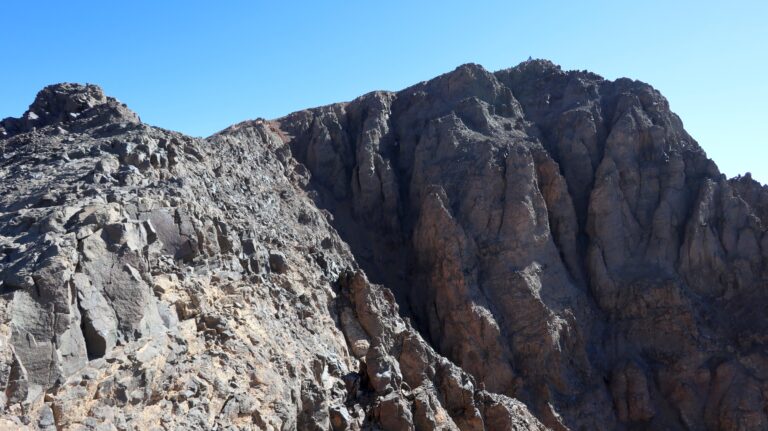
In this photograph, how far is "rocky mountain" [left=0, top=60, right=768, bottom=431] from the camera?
1436 centimetres

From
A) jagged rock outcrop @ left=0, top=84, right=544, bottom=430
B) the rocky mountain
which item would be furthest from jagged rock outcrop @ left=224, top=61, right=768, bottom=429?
jagged rock outcrop @ left=0, top=84, right=544, bottom=430

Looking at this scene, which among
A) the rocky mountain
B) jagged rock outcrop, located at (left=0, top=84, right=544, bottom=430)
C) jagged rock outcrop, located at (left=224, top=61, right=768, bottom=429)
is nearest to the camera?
jagged rock outcrop, located at (left=0, top=84, right=544, bottom=430)

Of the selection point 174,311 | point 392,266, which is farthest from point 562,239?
point 174,311

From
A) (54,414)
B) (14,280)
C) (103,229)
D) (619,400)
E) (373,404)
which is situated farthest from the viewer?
(619,400)

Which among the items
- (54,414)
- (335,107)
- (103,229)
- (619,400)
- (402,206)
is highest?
(335,107)

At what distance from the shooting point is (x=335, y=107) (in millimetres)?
50844

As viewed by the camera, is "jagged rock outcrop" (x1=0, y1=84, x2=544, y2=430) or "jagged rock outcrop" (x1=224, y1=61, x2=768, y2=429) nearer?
"jagged rock outcrop" (x1=0, y1=84, x2=544, y2=430)

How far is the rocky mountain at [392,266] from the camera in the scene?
14.4 metres

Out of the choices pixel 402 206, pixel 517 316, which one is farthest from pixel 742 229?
pixel 402 206

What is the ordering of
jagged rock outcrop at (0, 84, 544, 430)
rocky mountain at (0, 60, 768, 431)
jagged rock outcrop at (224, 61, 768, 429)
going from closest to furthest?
1. jagged rock outcrop at (0, 84, 544, 430)
2. rocky mountain at (0, 60, 768, 431)
3. jagged rock outcrop at (224, 61, 768, 429)

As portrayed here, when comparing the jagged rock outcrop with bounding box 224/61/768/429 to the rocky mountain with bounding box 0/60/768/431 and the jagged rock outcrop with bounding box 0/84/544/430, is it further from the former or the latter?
the jagged rock outcrop with bounding box 0/84/544/430

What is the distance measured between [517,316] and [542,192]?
1025 cm

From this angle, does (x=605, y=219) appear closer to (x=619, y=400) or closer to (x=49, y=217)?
(x=619, y=400)

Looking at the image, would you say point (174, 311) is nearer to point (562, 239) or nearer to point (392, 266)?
point (392, 266)
